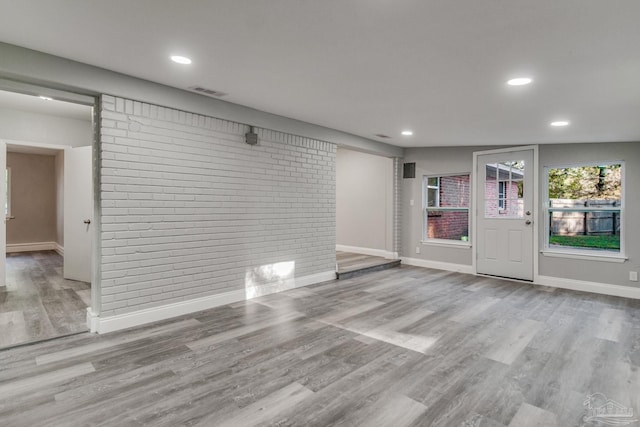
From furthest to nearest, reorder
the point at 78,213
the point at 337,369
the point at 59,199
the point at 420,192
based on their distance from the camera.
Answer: the point at 59,199, the point at 420,192, the point at 78,213, the point at 337,369

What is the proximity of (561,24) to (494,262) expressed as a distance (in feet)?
15.4

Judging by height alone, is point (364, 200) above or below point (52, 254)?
above

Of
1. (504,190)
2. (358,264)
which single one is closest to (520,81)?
(504,190)

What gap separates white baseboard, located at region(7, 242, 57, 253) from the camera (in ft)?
27.1

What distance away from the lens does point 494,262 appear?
19.5ft

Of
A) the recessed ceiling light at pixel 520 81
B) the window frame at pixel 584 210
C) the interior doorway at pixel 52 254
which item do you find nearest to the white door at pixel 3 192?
the interior doorway at pixel 52 254

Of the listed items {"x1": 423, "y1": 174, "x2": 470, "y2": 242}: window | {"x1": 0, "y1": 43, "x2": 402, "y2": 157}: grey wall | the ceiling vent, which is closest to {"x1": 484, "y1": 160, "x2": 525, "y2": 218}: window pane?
{"x1": 423, "y1": 174, "x2": 470, "y2": 242}: window

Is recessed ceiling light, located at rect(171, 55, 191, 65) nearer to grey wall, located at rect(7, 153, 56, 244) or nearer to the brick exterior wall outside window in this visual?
the brick exterior wall outside window

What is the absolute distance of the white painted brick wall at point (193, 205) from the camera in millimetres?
3311

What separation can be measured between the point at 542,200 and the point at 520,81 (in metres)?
3.28

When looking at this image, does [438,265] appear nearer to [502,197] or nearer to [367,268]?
[367,268]

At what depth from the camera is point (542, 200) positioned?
5445mm

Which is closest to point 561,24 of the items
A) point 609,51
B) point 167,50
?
point 609,51

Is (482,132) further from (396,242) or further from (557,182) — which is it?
(396,242)
